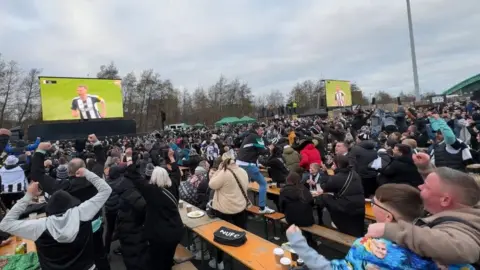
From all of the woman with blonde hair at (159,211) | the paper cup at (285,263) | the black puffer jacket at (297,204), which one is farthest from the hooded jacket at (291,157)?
the paper cup at (285,263)

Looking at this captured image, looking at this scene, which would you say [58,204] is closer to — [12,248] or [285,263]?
[285,263]

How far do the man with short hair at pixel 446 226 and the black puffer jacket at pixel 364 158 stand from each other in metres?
3.78

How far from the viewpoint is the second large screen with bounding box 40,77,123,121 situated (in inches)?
706

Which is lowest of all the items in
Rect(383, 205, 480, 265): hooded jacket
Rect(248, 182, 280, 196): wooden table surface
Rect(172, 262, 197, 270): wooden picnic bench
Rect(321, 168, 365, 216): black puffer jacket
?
Rect(172, 262, 197, 270): wooden picnic bench

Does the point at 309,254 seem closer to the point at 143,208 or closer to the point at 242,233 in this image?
the point at 242,233

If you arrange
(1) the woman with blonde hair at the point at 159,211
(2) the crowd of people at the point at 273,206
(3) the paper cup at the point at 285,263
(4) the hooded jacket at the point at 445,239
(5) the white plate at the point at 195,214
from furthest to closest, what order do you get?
(5) the white plate at the point at 195,214 → (1) the woman with blonde hair at the point at 159,211 → (3) the paper cup at the point at 285,263 → (2) the crowd of people at the point at 273,206 → (4) the hooded jacket at the point at 445,239

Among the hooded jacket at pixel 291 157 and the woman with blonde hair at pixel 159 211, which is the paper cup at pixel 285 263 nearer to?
the woman with blonde hair at pixel 159 211

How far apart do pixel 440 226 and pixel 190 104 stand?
4739 centimetres

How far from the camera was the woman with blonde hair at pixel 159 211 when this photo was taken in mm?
3115

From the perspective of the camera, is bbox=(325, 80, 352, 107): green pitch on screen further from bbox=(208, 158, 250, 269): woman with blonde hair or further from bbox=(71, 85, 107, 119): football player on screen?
bbox=(208, 158, 250, 269): woman with blonde hair

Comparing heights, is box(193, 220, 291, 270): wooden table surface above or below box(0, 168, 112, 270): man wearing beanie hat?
below

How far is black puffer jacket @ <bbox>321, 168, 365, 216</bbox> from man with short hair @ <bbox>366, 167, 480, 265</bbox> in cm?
229

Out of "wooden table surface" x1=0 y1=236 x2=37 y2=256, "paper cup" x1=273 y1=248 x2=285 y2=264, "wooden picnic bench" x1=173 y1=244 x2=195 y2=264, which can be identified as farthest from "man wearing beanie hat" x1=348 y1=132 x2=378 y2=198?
"wooden table surface" x1=0 y1=236 x2=37 y2=256

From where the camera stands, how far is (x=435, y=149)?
4.95 m
